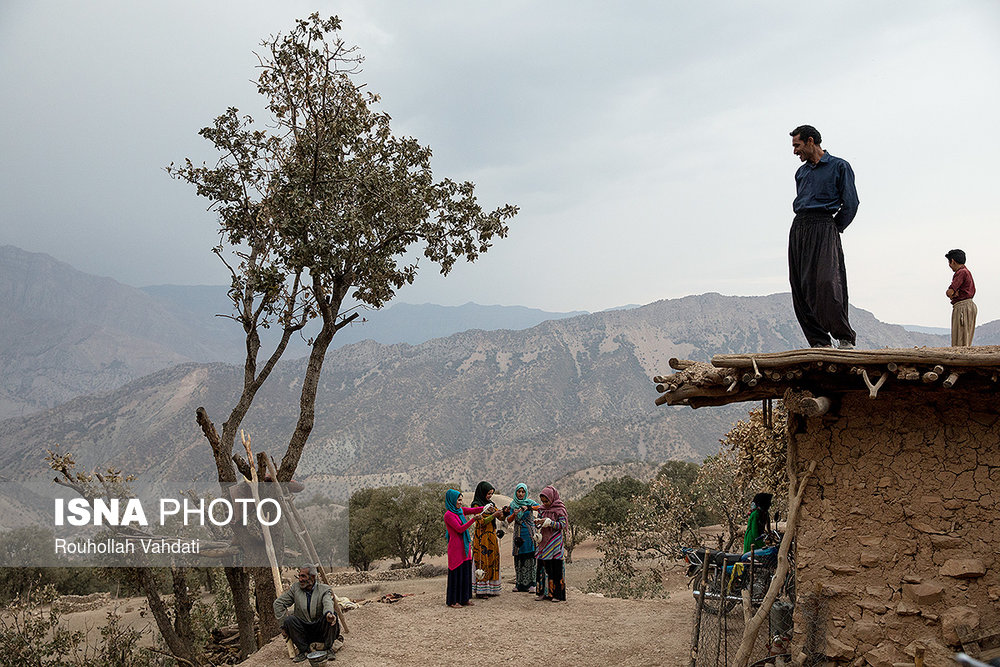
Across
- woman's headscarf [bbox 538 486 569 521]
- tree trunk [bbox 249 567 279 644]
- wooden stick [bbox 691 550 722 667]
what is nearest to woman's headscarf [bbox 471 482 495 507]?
woman's headscarf [bbox 538 486 569 521]

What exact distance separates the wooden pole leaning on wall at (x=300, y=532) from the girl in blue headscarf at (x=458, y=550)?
158cm

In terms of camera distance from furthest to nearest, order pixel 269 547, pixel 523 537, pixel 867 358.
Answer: pixel 523 537 → pixel 269 547 → pixel 867 358

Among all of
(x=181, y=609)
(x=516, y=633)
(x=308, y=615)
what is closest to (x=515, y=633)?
(x=516, y=633)

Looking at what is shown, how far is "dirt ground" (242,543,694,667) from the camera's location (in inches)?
309

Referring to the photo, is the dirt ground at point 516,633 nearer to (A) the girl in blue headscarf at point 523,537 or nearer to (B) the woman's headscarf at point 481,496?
(A) the girl in blue headscarf at point 523,537

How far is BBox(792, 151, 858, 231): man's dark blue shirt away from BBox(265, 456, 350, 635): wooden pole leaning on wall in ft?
22.0

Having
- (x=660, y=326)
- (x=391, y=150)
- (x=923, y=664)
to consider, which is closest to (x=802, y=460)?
(x=923, y=664)

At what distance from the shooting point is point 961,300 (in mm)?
6891

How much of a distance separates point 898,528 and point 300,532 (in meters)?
7.10

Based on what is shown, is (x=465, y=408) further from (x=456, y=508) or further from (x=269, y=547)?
(x=269, y=547)

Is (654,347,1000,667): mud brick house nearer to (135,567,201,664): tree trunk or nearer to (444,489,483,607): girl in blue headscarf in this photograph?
(444,489,483,607): girl in blue headscarf

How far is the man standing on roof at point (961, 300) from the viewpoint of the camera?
6.82 m

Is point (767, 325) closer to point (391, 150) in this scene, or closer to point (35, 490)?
point (35, 490)

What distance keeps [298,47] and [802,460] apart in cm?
1046
